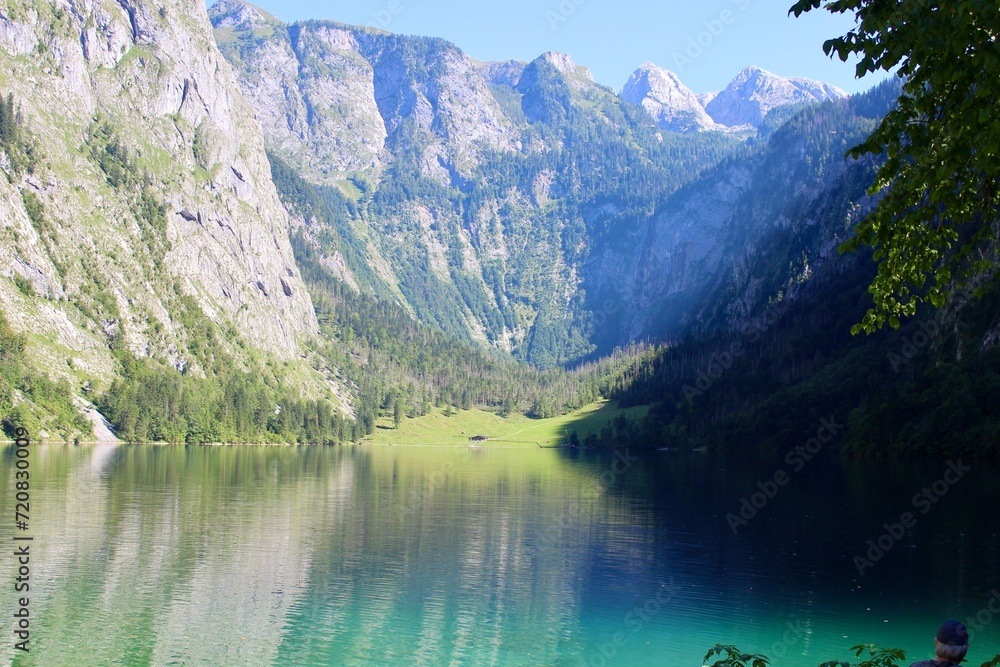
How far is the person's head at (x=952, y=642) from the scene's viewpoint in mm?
12812

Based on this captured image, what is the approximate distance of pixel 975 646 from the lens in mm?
43656

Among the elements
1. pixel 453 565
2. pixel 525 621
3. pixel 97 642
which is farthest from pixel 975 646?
pixel 97 642

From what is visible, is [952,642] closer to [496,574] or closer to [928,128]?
[928,128]

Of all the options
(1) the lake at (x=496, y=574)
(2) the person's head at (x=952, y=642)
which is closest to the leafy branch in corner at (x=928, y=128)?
(2) the person's head at (x=952, y=642)

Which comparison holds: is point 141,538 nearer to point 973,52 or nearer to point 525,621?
point 525,621

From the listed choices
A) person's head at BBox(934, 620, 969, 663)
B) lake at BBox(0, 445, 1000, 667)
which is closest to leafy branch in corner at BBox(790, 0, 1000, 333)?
person's head at BBox(934, 620, 969, 663)

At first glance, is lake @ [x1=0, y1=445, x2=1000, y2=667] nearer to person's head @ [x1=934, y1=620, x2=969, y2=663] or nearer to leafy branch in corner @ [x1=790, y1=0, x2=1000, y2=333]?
leafy branch in corner @ [x1=790, y1=0, x2=1000, y2=333]

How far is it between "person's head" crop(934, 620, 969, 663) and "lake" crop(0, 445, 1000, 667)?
107 feet

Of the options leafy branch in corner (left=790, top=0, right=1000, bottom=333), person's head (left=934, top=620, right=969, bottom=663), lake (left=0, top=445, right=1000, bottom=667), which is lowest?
lake (left=0, top=445, right=1000, bottom=667)

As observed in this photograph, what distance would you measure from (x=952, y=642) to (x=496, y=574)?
5289 cm

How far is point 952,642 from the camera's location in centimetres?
1290

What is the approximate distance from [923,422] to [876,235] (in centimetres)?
16120

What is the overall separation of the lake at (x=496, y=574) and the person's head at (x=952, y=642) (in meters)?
32.5

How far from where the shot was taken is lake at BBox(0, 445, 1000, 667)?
45406 mm
